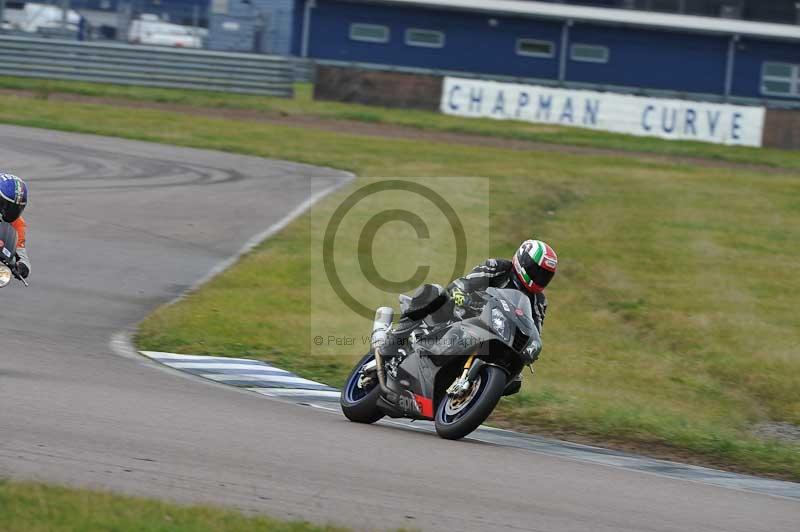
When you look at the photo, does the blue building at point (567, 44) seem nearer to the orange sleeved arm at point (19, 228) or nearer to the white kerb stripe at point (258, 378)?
the white kerb stripe at point (258, 378)

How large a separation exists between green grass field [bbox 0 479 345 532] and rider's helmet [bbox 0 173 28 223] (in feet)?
14.7

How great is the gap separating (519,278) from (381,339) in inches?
48.4

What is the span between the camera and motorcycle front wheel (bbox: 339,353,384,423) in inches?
379

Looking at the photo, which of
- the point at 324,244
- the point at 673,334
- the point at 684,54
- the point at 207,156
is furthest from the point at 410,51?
the point at 673,334

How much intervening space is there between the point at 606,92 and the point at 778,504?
31548mm

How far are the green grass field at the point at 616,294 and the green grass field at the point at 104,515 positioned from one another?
5.36m

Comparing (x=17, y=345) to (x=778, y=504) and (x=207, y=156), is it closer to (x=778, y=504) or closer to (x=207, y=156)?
(x=778, y=504)

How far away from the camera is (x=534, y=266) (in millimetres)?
9094

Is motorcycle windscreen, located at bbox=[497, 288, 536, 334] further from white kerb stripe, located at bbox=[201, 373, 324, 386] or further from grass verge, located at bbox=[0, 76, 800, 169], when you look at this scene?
grass verge, located at bbox=[0, 76, 800, 169]

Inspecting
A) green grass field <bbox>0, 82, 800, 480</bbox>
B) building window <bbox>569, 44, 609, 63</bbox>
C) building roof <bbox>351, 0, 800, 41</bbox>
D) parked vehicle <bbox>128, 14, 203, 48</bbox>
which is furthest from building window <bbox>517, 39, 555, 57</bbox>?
green grass field <bbox>0, 82, 800, 480</bbox>

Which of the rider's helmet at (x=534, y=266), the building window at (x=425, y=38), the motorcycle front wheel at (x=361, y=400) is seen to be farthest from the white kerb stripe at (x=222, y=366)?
the building window at (x=425, y=38)

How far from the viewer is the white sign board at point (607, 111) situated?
36969 mm

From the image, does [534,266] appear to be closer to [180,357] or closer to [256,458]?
[256,458]

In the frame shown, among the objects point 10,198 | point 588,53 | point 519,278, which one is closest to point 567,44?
point 588,53
